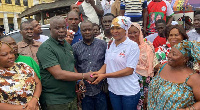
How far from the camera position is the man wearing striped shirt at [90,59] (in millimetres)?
2846

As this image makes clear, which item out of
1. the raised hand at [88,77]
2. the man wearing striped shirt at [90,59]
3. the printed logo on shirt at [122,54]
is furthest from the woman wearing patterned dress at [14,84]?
the printed logo on shirt at [122,54]

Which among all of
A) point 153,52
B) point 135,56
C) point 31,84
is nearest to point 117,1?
point 153,52

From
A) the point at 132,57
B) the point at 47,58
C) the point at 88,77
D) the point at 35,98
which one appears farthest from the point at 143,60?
the point at 35,98

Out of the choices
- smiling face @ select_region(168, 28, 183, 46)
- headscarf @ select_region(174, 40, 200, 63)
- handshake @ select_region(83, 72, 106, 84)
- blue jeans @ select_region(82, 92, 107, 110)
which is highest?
smiling face @ select_region(168, 28, 183, 46)

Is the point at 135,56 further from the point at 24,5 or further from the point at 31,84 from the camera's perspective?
the point at 24,5

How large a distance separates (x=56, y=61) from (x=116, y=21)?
1.11 m

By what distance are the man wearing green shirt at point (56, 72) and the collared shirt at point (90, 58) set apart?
12.9 inches

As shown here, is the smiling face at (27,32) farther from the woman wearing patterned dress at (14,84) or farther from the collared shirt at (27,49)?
the woman wearing patterned dress at (14,84)

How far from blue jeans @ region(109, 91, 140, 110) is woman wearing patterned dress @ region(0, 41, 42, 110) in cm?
122

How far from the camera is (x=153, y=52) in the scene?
302 cm

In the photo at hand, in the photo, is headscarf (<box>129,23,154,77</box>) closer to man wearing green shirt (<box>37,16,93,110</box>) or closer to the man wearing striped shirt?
the man wearing striped shirt

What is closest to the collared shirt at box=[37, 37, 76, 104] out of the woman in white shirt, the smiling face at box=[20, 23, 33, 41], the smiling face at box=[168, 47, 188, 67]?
the woman in white shirt

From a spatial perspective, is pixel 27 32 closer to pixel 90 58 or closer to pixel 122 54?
pixel 90 58

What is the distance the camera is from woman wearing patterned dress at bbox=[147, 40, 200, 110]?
188 cm
